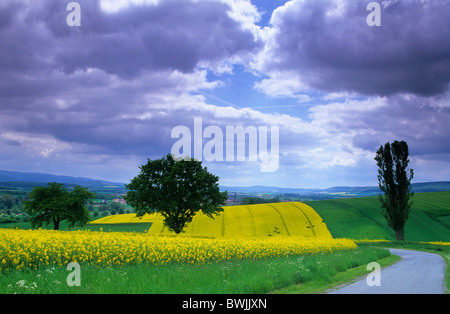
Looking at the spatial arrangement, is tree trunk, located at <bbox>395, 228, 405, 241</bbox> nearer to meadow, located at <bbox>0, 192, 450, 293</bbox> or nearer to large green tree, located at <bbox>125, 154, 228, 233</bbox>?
meadow, located at <bbox>0, 192, 450, 293</bbox>

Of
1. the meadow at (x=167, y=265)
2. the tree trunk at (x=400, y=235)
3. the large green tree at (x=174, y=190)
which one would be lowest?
the tree trunk at (x=400, y=235)

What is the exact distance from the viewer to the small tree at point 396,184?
49.2m

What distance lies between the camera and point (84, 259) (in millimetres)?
15266

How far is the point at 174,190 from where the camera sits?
42.9m

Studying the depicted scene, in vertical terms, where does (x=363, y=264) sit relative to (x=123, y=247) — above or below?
below

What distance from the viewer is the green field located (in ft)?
176

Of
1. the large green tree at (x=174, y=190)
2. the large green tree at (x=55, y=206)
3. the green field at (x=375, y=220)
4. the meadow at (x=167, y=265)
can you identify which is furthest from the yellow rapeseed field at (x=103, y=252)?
the green field at (x=375, y=220)

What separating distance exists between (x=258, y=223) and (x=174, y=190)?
73.3 feet

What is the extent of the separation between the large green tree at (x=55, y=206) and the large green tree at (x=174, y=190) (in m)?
5.60

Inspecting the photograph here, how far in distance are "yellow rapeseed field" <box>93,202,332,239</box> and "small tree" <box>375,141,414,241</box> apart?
887 cm

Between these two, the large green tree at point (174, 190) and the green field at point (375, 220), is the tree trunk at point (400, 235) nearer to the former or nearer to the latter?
the green field at point (375, 220)
